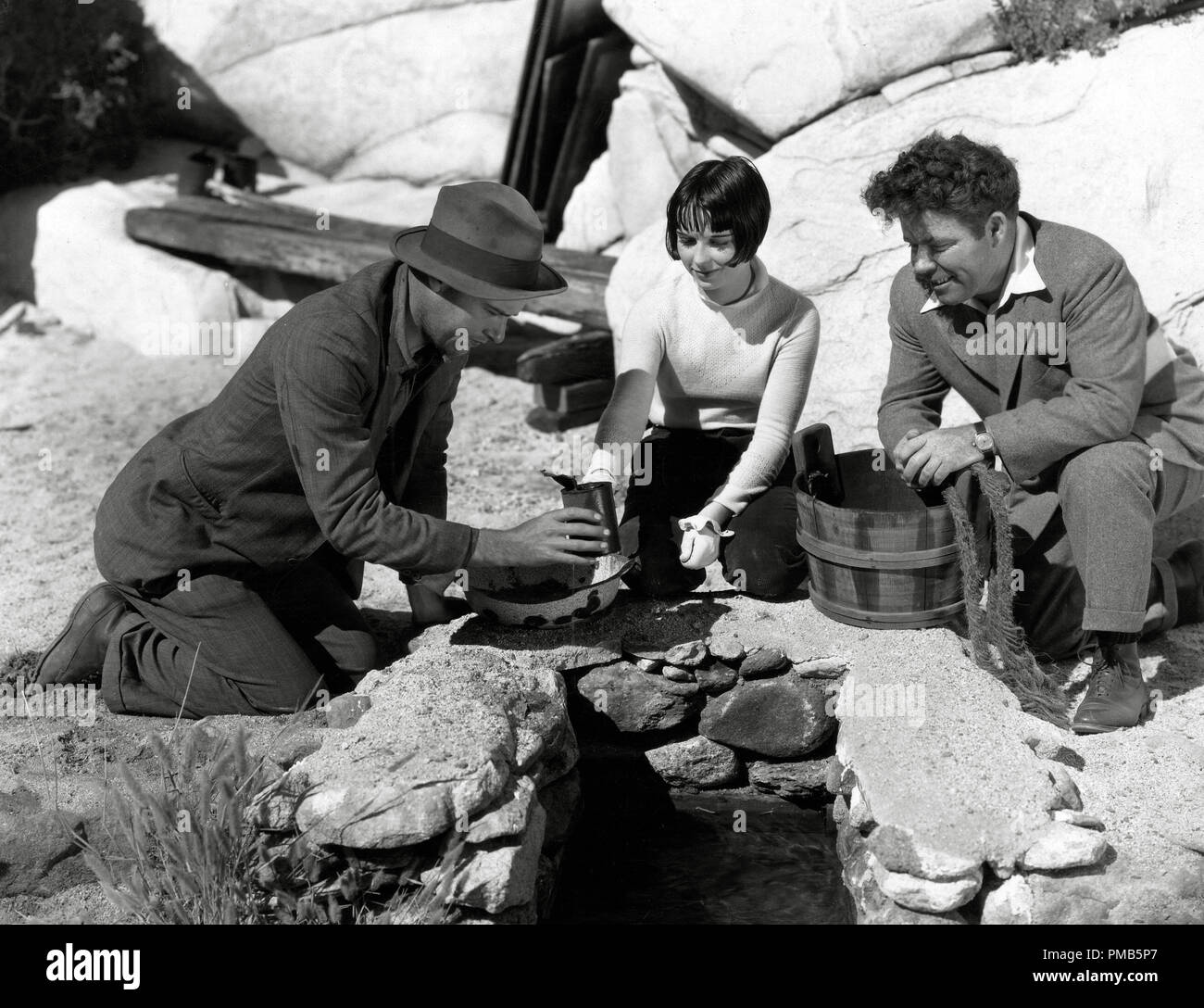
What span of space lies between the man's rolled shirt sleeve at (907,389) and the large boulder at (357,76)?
5.71 metres

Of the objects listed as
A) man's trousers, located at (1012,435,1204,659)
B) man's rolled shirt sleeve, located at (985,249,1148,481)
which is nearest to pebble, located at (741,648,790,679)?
A: man's trousers, located at (1012,435,1204,659)

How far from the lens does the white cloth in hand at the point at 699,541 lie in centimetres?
437

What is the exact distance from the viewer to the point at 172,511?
4.35 m

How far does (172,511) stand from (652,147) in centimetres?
459

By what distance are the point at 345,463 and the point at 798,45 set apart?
4.25 metres

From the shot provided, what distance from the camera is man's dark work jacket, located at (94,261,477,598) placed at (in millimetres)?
3928

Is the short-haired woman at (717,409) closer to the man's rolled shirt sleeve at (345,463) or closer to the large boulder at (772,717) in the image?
the large boulder at (772,717)

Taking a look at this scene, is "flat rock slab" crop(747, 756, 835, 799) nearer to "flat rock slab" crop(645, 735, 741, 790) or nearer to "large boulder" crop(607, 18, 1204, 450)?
"flat rock slab" crop(645, 735, 741, 790)

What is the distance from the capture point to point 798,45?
280 inches

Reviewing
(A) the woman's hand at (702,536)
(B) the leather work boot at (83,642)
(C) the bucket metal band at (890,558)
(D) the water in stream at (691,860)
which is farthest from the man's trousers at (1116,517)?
(B) the leather work boot at (83,642)

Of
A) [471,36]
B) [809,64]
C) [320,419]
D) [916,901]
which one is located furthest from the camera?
[471,36]

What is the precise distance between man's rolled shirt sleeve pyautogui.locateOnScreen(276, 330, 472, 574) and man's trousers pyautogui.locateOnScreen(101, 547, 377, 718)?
0.56m

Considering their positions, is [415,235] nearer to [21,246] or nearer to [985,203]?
[985,203]

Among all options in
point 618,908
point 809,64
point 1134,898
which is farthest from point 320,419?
point 809,64
